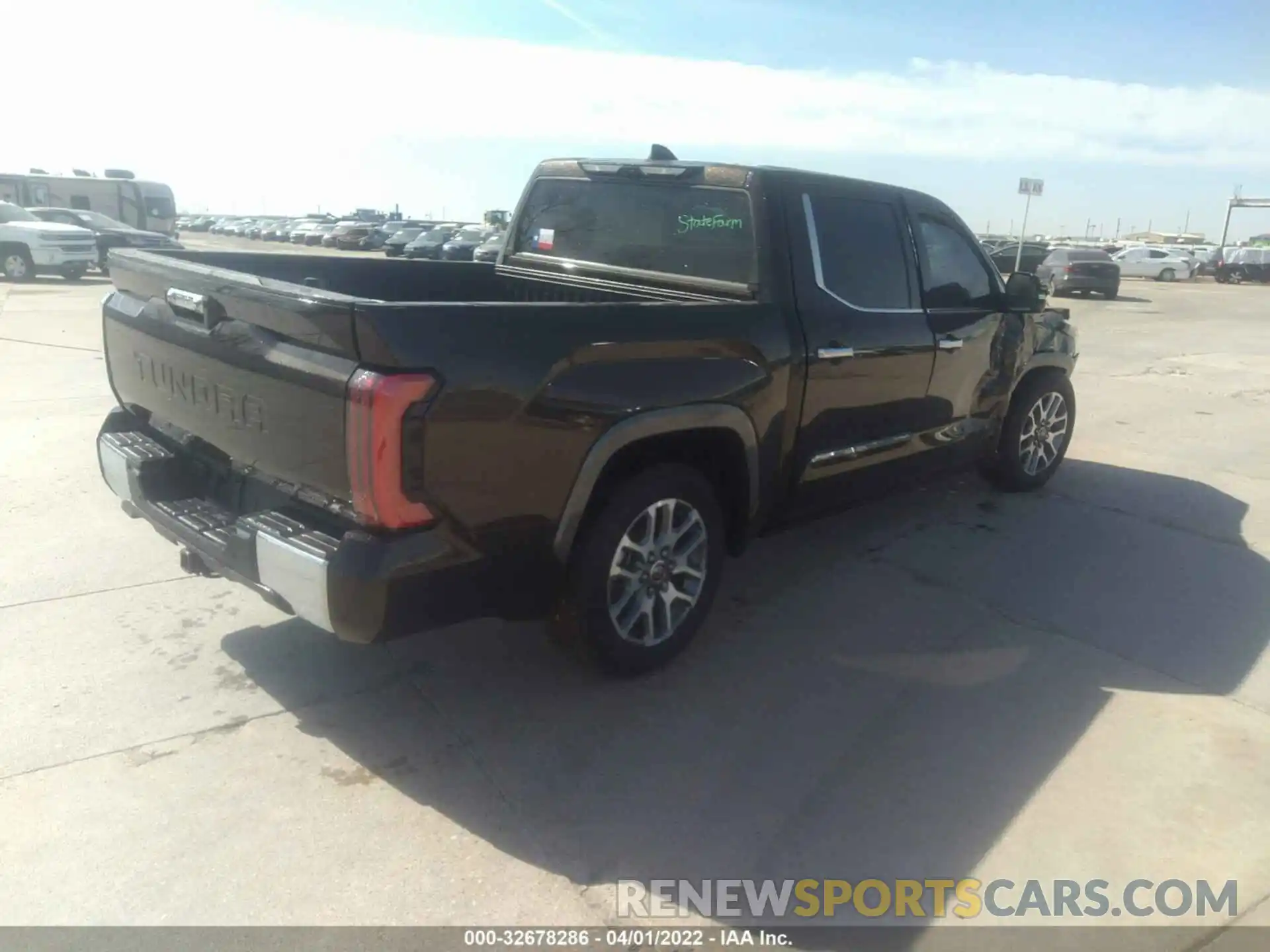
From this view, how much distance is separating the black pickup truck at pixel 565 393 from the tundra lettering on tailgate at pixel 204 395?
0.05 ft

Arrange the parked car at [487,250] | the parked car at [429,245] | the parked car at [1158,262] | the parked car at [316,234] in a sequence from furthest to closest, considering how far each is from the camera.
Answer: the parked car at [316,234], the parked car at [1158,262], the parked car at [429,245], the parked car at [487,250]

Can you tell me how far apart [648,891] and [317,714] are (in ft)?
4.67

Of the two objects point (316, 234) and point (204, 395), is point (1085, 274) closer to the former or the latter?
point (204, 395)

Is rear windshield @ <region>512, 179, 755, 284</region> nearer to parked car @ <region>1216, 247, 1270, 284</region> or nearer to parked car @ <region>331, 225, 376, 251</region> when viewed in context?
parked car @ <region>1216, 247, 1270, 284</region>

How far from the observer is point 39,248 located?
826 inches

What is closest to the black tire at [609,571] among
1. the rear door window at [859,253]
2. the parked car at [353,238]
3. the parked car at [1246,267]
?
the rear door window at [859,253]

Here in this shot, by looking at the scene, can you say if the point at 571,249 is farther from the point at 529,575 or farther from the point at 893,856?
the point at 893,856

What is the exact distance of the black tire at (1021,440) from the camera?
233 inches

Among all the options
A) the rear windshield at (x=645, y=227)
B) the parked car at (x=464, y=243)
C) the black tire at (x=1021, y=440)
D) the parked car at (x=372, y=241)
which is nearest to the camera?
the rear windshield at (x=645, y=227)

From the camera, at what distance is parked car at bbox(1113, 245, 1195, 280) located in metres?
37.6

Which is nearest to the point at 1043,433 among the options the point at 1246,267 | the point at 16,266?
the point at 16,266

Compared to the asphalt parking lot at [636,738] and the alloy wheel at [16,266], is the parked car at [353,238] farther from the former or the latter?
the asphalt parking lot at [636,738]

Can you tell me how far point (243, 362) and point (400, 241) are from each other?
36691mm

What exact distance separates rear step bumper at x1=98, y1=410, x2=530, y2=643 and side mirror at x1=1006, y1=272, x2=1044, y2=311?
3.65 meters
